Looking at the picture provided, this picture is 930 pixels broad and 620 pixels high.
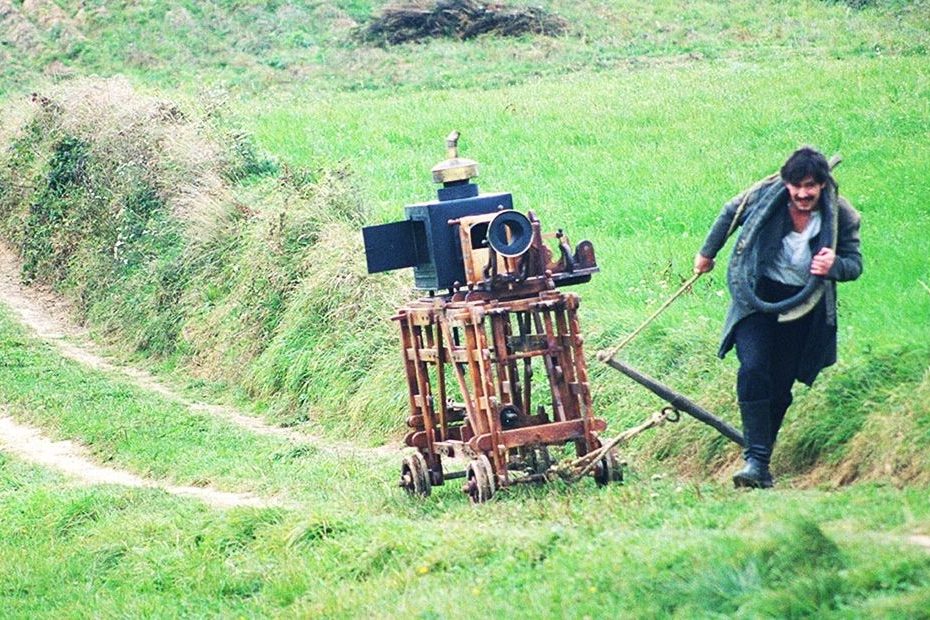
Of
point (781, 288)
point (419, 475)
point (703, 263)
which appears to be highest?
point (703, 263)

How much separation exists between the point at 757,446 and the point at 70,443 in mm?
8516

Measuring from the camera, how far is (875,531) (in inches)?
239

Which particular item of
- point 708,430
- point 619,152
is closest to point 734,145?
point 619,152

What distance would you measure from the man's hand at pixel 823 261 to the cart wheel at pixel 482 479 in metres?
2.33

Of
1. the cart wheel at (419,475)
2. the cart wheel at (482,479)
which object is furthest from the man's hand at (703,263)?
the cart wheel at (419,475)

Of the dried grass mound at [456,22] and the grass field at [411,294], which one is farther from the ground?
the dried grass mound at [456,22]

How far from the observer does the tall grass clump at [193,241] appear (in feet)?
49.8

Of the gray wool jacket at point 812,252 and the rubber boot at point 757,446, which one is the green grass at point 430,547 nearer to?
the rubber boot at point 757,446

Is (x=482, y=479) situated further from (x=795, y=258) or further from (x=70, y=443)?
(x=70, y=443)

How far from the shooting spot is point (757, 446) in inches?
309

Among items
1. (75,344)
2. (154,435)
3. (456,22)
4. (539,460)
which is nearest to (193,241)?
(75,344)

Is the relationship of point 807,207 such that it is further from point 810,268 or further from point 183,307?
point 183,307

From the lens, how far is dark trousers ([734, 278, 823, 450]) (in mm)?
7832

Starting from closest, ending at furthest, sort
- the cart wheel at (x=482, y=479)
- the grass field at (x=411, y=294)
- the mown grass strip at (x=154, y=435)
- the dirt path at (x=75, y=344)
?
1. the grass field at (x=411, y=294)
2. the cart wheel at (x=482, y=479)
3. the mown grass strip at (x=154, y=435)
4. the dirt path at (x=75, y=344)
